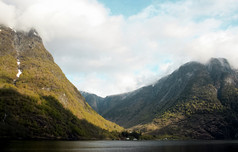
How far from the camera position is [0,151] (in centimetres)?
8706

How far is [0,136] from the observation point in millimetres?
199250

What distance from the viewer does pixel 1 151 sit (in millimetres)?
87000

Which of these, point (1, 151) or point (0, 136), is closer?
point (1, 151)

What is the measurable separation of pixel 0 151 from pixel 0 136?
131 metres

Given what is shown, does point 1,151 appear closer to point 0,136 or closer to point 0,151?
point 0,151

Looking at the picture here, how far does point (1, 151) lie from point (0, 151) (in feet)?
1.48

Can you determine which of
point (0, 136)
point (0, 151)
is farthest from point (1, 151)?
point (0, 136)

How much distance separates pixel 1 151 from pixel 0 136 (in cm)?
13133

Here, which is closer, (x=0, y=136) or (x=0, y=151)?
(x=0, y=151)
